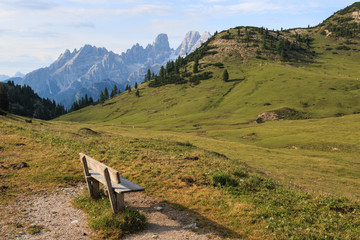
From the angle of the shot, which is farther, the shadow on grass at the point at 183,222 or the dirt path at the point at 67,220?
the shadow on grass at the point at 183,222

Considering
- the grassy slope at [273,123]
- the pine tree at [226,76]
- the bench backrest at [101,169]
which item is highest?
the pine tree at [226,76]

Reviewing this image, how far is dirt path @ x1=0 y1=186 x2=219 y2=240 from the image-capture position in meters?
9.94

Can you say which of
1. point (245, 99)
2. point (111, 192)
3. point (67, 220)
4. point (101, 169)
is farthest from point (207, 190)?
point (245, 99)

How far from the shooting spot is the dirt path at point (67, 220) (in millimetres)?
A: 9938

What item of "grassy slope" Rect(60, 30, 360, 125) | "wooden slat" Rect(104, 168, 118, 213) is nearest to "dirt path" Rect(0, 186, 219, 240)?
"wooden slat" Rect(104, 168, 118, 213)

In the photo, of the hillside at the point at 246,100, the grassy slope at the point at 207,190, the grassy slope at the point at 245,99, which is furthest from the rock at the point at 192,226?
the grassy slope at the point at 245,99

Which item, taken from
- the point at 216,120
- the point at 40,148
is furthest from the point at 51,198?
the point at 216,120

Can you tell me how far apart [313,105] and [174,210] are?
12482 centimetres

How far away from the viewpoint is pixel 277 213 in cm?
1166

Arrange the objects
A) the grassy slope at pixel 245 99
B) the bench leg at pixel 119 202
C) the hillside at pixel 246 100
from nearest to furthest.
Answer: the bench leg at pixel 119 202 < the hillside at pixel 246 100 < the grassy slope at pixel 245 99

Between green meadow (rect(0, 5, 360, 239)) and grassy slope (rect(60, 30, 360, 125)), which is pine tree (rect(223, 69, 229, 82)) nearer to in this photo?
grassy slope (rect(60, 30, 360, 125))

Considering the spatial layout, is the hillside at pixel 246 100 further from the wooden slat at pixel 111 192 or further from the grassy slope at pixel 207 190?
the wooden slat at pixel 111 192

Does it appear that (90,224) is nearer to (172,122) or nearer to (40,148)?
(40,148)

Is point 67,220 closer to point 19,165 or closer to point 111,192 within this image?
point 111,192
